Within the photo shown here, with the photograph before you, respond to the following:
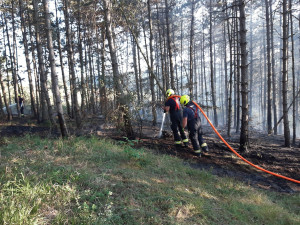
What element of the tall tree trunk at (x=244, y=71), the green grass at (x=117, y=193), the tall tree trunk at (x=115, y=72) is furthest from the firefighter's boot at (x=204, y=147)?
the tall tree trunk at (x=115, y=72)

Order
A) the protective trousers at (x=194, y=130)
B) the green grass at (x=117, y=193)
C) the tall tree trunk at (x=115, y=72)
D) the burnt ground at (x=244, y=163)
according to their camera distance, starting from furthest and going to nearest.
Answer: the tall tree trunk at (x=115, y=72)
the protective trousers at (x=194, y=130)
the burnt ground at (x=244, y=163)
the green grass at (x=117, y=193)

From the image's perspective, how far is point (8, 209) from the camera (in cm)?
216

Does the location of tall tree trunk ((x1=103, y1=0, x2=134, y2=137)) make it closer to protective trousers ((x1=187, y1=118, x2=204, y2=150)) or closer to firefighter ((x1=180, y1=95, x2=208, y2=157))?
firefighter ((x1=180, y1=95, x2=208, y2=157))

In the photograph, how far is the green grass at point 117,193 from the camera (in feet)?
8.01

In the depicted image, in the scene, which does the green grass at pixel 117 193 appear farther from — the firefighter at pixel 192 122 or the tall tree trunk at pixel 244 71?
the tall tree trunk at pixel 244 71

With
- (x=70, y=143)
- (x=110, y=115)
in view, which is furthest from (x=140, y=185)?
(x=110, y=115)

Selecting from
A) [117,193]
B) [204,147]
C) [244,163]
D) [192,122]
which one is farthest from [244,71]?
[117,193]

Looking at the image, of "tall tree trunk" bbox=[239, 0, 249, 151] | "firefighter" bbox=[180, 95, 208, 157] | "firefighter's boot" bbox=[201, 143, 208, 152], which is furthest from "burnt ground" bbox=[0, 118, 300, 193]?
"tall tree trunk" bbox=[239, 0, 249, 151]

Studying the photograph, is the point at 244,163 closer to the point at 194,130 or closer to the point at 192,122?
the point at 194,130

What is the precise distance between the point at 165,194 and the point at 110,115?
427 centimetres

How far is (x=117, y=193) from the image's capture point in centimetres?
318

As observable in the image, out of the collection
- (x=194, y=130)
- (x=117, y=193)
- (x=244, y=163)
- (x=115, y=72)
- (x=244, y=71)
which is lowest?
(x=244, y=163)

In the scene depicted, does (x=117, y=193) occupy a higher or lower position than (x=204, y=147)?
higher

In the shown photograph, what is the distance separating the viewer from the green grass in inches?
96.1
